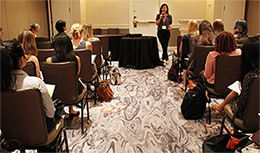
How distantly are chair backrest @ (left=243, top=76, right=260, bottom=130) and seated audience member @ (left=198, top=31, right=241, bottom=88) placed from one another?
1322 millimetres

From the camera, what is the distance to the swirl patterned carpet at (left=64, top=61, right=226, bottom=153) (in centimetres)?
271

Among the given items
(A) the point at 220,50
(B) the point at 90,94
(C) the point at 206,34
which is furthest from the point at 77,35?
(A) the point at 220,50

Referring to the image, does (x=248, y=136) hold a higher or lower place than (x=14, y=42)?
lower

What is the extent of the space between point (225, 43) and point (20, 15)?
22.6ft

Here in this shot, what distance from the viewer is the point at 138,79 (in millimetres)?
5809

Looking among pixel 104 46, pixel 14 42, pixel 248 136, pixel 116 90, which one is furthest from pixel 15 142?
pixel 104 46

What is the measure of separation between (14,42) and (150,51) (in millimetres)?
5532

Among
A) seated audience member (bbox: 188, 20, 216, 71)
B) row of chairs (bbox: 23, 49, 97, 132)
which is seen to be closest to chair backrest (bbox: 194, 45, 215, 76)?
seated audience member (bbox: 188, 20, 216, 71)

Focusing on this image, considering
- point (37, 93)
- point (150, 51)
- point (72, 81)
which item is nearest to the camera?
point (37, 93)

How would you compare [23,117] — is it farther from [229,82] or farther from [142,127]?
[229,82]

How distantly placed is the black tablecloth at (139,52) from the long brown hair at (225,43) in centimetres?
370

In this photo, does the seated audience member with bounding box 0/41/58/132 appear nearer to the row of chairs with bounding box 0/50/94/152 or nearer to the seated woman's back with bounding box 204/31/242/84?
the row of chairs with bounding box 0/50/94/152

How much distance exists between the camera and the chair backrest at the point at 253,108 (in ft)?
6.02

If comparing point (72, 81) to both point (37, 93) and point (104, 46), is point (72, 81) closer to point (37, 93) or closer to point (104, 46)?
point (37, 93)
